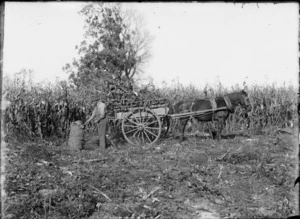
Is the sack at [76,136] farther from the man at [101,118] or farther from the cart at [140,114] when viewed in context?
the cart at [140,114]

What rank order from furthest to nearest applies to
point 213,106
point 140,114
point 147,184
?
point 213,106, point 140,114, point 147,184

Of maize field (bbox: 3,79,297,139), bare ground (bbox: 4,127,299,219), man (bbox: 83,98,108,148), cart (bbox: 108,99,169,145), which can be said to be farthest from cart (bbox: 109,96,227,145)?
maize field (bbox: 3,79,297,139)

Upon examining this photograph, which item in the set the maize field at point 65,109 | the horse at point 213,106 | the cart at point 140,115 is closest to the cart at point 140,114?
the cart at point 140,115

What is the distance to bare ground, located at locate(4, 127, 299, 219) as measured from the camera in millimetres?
4086

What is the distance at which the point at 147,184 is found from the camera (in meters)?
5.28

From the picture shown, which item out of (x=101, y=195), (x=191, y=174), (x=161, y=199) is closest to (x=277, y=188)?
(x=191, y=174)

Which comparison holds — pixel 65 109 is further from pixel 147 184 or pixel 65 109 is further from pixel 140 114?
pixel 147 184

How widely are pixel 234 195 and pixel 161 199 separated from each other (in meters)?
1.16

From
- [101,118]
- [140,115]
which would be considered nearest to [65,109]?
[101,118]

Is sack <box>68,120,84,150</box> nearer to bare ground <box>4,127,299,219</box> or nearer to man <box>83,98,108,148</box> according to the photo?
bare ground <box>4,127,299,219</box>

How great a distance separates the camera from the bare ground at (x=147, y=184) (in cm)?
409

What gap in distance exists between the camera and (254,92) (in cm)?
1416

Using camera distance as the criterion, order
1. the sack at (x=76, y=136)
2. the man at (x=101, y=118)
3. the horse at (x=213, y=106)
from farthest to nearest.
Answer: the horse at (x=213, y=106) < the man at (x=101, y=118) < the sack at (x=76, y=136)

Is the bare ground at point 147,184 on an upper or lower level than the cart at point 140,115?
lower
